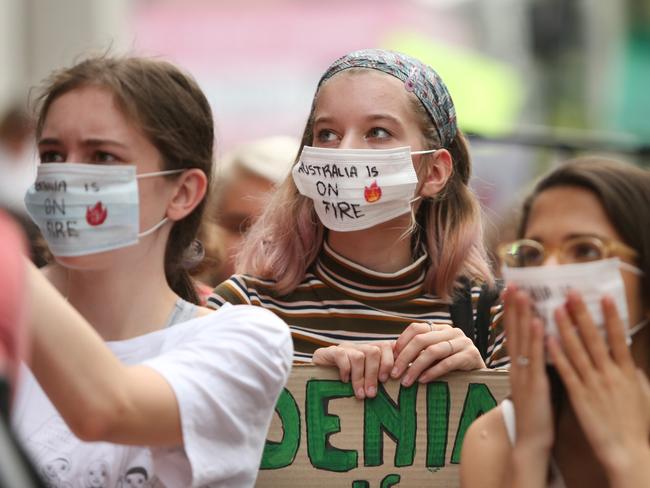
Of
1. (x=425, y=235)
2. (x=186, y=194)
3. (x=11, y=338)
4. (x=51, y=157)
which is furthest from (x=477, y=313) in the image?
(x=11, y=338)

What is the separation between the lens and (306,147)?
157 inches

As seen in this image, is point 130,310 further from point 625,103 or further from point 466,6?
point 466,6

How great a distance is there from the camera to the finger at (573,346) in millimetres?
2770

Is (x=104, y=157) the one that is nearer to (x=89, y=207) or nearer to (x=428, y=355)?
(x=89, y=207)

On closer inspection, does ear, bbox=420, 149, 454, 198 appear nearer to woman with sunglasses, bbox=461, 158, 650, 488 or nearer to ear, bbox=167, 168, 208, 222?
ear, bbox=167, 168, 208, 222

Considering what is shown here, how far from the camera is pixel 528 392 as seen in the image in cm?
287

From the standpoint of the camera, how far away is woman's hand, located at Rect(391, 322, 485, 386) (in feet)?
11.5

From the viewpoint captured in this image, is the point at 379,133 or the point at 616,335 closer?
the point at 616,335

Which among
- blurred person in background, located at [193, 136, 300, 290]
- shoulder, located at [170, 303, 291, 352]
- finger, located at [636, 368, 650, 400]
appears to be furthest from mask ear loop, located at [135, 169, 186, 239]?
blurred person in background, located at [193, 136, 300, 290]

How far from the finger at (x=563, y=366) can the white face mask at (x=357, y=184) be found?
4.00 ft

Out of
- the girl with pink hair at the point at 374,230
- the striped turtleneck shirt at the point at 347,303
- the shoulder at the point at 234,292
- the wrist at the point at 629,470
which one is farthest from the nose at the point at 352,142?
the wrist at the point at 629,470

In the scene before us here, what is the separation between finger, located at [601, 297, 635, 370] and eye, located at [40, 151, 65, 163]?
1.45 m

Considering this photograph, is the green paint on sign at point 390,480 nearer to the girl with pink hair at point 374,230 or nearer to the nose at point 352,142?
the girl with pink hair at point 374,230

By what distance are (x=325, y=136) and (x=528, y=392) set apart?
4.53ft
